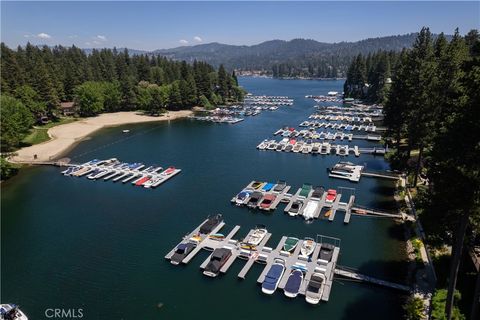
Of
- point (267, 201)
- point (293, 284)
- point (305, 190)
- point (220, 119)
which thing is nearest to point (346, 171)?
point (305, 190)

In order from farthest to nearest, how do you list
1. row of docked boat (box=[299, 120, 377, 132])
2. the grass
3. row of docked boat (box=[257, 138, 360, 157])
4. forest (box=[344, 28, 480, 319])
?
1. row of docked boat (box=[299, 120, 377, 132])
2. the grass
3. row of docked boat (box=[257, 138, 360, 157])
4. forest (box=[344, 28, 480, 319])

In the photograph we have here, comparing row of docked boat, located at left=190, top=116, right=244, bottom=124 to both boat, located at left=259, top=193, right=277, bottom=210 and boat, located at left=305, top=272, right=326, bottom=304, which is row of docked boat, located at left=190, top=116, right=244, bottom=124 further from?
boat, located at left=305, top=272, right=326, bottom=304

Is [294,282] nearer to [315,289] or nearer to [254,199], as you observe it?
[315,289]

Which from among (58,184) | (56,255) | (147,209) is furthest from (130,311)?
(58,184)

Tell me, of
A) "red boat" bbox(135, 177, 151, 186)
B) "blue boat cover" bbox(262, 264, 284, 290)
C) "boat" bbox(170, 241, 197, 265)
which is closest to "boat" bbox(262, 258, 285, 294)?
"blue boat cover" bbox(262, 264, 284, 290)

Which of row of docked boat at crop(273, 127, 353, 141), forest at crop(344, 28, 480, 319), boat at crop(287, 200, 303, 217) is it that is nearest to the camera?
forest at crop(344, 28, 480, 319)

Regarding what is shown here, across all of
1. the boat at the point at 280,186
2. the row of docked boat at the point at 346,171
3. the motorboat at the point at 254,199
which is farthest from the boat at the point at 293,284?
the row of docked boat at the point at 346,171
